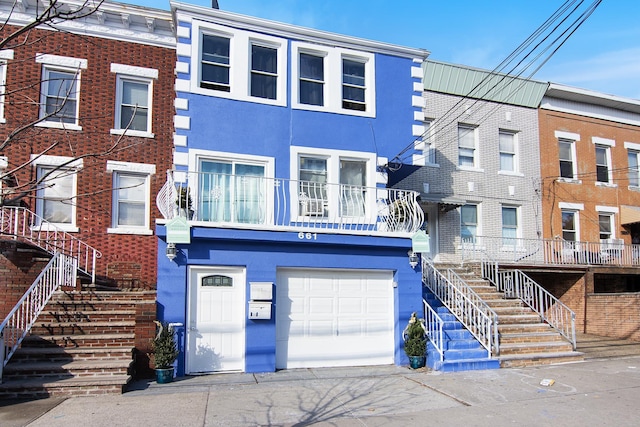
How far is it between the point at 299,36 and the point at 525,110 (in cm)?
959

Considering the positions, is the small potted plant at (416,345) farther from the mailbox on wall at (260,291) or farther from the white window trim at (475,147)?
the white window trim at (475,147)

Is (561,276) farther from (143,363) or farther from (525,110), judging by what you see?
(143,363)

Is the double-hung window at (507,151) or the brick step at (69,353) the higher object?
the double-hung window at (507,151)

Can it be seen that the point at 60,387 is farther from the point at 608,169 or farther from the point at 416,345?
the point at 608,169

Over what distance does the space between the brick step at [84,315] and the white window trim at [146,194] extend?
10.4ft

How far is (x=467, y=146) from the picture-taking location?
16.4 metres

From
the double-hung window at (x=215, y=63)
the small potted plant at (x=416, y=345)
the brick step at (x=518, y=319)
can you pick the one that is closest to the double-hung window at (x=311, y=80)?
the double-hung window at (x=215, y=63)

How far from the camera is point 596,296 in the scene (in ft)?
48.5

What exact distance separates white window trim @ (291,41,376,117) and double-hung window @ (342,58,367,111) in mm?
103

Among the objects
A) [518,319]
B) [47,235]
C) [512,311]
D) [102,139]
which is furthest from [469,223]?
[47,235]

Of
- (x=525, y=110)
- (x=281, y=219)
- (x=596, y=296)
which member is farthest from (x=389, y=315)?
(x=525, y=110)

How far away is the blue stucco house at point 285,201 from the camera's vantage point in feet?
30.8

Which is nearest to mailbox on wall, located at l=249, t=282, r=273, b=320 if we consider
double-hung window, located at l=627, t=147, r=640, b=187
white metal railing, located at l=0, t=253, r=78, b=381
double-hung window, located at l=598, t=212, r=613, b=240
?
white metal railing, located at l=0, t=253, r=78, b=381

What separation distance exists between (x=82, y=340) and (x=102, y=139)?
5768mm
